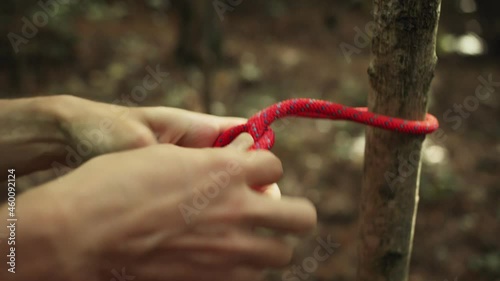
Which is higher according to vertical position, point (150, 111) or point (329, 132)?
point (329, 132)

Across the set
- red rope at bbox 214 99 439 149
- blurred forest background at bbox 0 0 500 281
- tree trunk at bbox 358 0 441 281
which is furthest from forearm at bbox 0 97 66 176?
blurred forest background at bbox 0 0 500 281

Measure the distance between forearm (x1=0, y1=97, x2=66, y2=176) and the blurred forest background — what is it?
5.18 feet

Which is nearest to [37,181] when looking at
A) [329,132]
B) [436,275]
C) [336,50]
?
[329,132]

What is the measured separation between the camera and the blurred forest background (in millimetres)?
2475

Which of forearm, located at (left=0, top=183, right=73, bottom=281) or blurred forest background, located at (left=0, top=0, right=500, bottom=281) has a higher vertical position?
blurred forest background, located at (left=0, top=0, right=500, bottom=281)

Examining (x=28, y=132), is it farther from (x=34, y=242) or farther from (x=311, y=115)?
(x=311, y=115)

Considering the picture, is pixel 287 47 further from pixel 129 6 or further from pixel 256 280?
pixel 256 280

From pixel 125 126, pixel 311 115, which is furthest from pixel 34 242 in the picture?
pixel 311 115

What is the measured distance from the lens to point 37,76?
A: 12.6 feet

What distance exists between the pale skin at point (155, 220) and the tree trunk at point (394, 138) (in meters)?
0.31

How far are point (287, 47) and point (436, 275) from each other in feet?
8.61

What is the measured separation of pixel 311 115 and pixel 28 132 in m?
0.63

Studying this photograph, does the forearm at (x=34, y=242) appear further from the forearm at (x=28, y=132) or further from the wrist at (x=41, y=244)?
the forearm at (x=28, y=132)

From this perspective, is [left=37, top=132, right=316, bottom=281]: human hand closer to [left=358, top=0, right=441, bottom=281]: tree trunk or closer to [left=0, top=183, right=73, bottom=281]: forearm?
[left=0, top=183, right=73, bottom=281]: forearm
